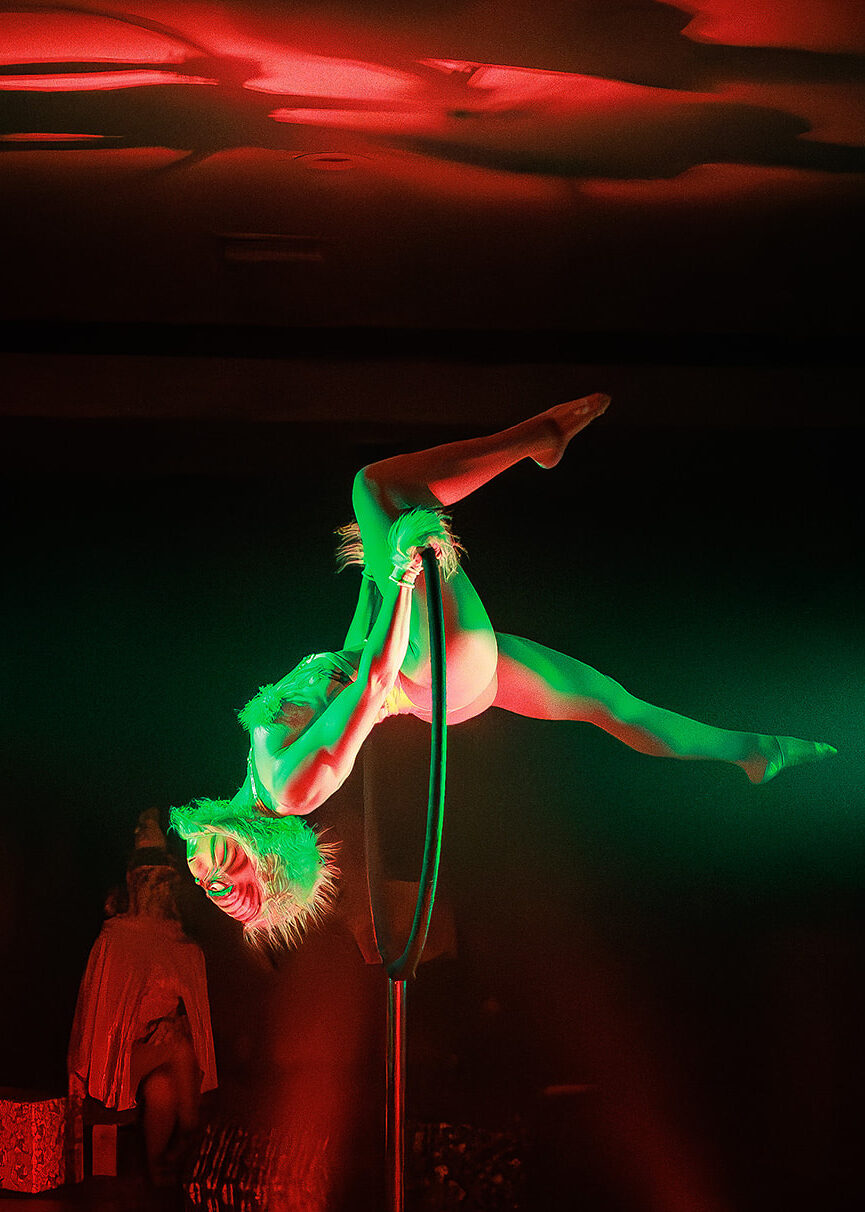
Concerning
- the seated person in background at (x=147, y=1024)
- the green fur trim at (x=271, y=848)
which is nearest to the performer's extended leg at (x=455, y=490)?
the green fur trim at (x=271, y=848)

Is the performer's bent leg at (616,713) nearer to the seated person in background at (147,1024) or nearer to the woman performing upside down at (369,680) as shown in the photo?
the woman performing upside down at (369,680)

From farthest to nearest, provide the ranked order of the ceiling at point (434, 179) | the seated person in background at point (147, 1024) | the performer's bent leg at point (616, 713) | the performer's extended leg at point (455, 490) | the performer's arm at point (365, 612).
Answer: the seated person in background at point (147, 1024), the performer's bent leg at point (616, 713), the performer's arm at point (365, 612), the performer's extended leg at point (455, 490), the ceiling at point (434, 179)

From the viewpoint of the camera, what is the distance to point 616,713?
8.84 ft

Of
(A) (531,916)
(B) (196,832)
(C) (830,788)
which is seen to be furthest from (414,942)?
(C) (830,788)

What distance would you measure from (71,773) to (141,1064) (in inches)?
29.7

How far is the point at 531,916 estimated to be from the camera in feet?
9.44

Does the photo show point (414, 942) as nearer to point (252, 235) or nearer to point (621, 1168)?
point (621, 1168)

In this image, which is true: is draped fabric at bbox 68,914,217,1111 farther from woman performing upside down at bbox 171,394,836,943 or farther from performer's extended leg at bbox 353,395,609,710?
performer's extended leg at bbox 353,395,609,710

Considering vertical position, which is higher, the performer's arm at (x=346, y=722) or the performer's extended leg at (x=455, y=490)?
the performer's extended leg at (x=455, y=490)

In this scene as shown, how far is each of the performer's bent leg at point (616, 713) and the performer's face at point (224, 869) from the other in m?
0.72

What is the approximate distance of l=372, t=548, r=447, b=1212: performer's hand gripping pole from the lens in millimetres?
2102

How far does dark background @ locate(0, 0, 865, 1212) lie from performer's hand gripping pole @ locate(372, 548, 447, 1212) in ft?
1.30

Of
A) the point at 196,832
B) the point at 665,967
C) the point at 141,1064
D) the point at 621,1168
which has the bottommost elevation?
the point at 621,1168

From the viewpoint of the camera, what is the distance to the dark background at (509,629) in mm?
2801
